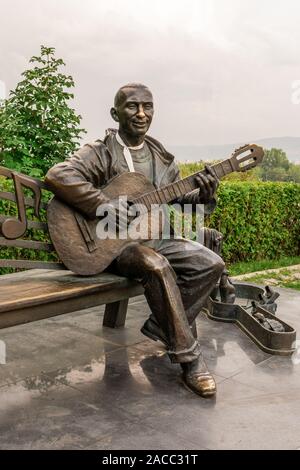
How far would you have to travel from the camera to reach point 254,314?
3.85 meters

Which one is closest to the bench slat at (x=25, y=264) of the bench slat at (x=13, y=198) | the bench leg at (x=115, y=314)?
the bench slat at (x=13, y=198)

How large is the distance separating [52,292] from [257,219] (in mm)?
5678

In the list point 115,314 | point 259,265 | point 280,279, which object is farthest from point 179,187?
point 259,265

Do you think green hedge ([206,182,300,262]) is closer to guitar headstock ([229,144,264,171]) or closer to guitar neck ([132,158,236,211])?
guitar headstock ([229,144,264,171])

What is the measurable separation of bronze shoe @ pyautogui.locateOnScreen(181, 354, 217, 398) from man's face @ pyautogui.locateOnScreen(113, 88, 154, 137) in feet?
4.84

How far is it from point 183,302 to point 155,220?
21.6 inches

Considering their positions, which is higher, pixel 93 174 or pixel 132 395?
pixel 93 174

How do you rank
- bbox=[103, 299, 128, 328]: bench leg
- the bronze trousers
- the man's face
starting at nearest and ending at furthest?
the bronze trousers < the man's face < bbox=[103, 299, 128, 328]: bench leg

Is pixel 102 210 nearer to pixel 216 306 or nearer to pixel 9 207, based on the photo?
pixel 216 306

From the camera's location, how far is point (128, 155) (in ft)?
10.8

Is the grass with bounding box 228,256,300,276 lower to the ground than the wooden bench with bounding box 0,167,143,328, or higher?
lower

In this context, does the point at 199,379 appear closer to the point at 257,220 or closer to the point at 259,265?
the point at 259,265

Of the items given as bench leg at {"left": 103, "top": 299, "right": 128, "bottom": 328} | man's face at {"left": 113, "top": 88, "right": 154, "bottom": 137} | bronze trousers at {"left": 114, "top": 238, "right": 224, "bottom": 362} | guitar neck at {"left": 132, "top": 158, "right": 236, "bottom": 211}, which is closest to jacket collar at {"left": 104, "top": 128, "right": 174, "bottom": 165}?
man's face at {"left": 113, "top": 88, "right": 154, "bottom": 137}

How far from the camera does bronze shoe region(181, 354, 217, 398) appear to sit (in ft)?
8.83
